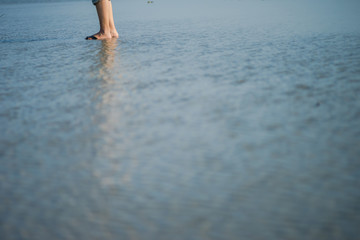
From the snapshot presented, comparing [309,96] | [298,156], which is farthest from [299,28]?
[298,156]

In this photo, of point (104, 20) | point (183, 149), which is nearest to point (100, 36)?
point (104, 20)

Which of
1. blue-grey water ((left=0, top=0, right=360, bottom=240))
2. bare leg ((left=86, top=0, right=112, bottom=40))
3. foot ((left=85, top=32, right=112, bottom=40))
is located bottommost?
blue-grey water ((left=0, top=0, right=360, bottom=240))

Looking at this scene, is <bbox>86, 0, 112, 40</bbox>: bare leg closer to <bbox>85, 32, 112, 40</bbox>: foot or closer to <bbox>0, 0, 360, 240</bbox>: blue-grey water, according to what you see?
<bbox>85, 32, 112, 40</bbox>: foot

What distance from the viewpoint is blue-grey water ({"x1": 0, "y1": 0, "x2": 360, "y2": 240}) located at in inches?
35.4

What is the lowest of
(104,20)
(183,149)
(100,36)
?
(183,149)

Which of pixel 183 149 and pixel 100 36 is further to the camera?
pixel 100 36

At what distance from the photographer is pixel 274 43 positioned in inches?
120

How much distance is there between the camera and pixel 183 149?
1238 millimetres

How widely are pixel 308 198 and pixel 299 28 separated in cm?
326

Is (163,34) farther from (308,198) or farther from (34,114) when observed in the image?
(308,198)

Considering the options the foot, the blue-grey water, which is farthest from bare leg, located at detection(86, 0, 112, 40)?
the blue-grey water

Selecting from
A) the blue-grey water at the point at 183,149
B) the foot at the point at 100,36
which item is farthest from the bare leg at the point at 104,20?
the blue-grey water at the point at 183,149

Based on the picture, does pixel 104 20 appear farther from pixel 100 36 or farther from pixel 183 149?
pixel 183 149

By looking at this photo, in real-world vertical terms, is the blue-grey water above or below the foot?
below
